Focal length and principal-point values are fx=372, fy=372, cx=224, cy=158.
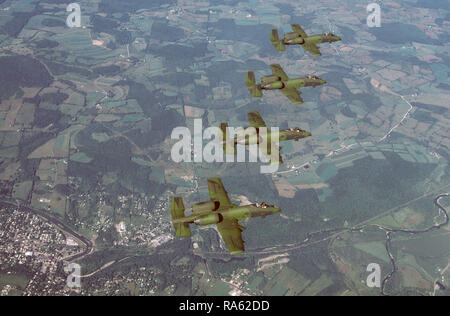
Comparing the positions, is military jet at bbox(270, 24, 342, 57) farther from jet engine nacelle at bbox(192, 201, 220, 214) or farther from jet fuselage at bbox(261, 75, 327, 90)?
jet engine nacelle at bbox(192, 201, 220, 214)

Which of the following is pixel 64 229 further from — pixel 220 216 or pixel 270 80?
pixel 270 80

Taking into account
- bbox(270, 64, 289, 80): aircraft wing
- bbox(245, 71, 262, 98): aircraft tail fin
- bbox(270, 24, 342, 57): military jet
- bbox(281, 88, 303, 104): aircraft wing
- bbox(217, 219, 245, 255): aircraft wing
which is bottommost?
bbox(217, 219, 245, 255): aircraft wing

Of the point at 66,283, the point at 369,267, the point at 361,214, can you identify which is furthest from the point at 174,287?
the point at 361,214

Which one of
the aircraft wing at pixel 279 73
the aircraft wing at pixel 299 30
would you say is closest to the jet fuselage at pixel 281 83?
the aircraft wing at pixel 279 73

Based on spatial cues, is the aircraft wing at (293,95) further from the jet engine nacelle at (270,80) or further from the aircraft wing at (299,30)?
the aircraft wing at (299,30)

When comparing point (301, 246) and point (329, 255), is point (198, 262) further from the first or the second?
point (329, 255)

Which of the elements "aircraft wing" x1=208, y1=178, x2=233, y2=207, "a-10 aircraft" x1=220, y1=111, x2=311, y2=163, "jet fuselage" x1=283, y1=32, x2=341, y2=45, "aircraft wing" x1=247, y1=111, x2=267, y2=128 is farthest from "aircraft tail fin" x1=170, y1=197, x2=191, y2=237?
"jet fuselage" x1=283, y1=32, x2=341, y2=45

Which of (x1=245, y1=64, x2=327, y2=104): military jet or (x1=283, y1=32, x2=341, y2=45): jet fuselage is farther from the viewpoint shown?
(x1=283, y1=32, x2=341, y2=45): jet fuselage

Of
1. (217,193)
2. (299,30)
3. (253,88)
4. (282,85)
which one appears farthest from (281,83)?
(217,193)
